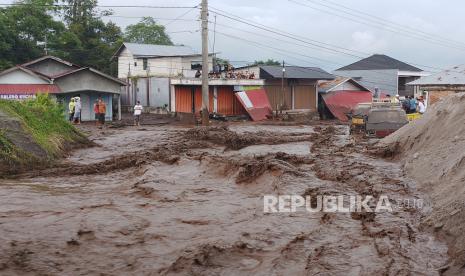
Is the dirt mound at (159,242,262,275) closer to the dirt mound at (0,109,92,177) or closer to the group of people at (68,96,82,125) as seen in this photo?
the dirt mound at (0,109,92,177)

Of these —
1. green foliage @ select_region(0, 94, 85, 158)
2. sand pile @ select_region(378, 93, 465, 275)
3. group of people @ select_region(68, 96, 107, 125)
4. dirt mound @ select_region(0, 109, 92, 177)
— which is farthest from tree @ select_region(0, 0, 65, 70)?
sand pile @ select_region(378, 93, 465, 275)

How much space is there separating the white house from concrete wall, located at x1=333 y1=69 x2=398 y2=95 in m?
16.3

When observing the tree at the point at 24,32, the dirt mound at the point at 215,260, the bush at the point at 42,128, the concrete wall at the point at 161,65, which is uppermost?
the tree at the point at 24,32

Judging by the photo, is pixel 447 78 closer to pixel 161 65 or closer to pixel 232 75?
pixel 232 75

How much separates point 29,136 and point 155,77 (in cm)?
2427

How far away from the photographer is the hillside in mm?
13609

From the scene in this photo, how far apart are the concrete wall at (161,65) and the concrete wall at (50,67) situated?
29.1 feet

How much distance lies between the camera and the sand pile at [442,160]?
7.33 meters

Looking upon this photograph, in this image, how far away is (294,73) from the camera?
37.8 m

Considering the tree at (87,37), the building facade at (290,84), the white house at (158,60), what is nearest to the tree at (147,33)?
the tree at (87,37)

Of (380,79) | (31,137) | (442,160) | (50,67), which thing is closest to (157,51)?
(50,67)

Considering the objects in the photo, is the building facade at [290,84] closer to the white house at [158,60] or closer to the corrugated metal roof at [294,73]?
the corrugated metal roof at [294,73]

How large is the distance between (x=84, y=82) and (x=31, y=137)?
58.6ft

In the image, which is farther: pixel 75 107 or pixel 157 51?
pixel 157 51
